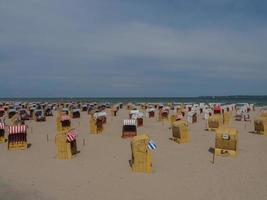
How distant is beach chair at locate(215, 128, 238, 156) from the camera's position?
20000 mm

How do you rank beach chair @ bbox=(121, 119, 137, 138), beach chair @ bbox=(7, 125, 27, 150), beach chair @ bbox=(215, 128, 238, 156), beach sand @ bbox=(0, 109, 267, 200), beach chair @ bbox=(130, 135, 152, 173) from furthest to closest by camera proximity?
beach chair @ bbox=(121, 119, 137, 138)
beach chair @ bbox=(7, 125, 27, 150)
beach chair @ bbox=(215, 128, 238, 156)
beach chair @ bbox=(130, 135, 152, 173)
beach sand @ bbox=(0, 109, 267, 200)

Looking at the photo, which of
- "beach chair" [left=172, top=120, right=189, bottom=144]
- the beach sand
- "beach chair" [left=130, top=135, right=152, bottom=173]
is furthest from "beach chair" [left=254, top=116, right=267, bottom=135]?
"beach chair" [left=130, top=135, right=152, bottom=173]

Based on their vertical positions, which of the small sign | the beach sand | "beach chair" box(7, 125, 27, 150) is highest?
the small sign

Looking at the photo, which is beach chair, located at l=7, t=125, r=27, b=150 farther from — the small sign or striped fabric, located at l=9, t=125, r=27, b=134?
the small sign

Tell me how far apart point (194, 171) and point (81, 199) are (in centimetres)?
564

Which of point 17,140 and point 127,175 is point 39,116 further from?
point 127,175

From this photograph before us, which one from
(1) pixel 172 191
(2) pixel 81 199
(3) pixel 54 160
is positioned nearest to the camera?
(2) pixel 81 199

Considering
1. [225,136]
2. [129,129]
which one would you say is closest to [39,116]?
[129,129]

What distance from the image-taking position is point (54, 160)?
749 inches

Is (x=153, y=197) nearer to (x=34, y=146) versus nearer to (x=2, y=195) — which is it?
(x=2, y=195)

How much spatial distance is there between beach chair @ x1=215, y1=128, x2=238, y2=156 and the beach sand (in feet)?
1.64

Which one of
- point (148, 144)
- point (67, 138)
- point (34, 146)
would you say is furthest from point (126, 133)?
point (148, 144)

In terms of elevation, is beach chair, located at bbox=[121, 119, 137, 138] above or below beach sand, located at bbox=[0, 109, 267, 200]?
above

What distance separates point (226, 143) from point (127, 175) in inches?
256
